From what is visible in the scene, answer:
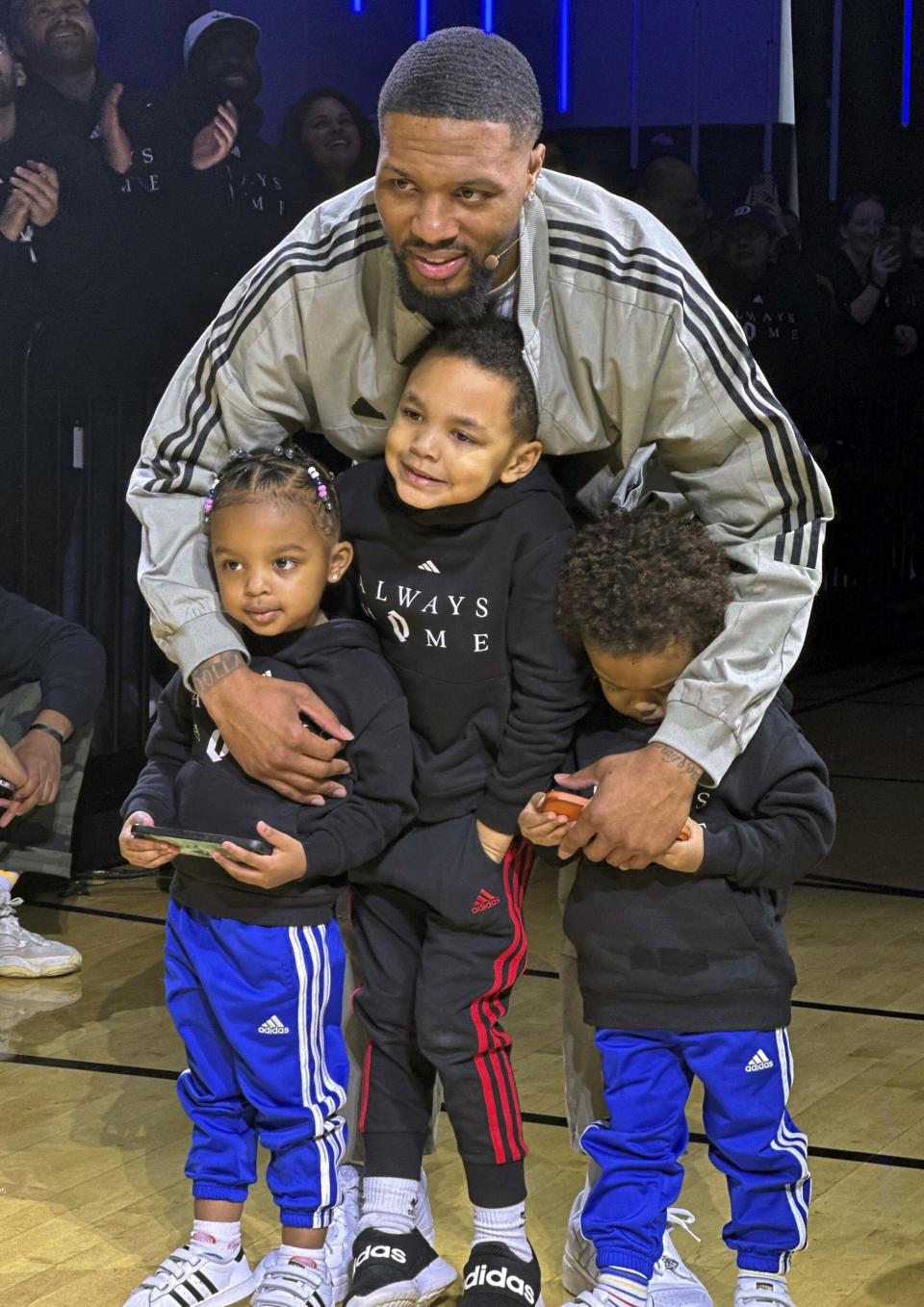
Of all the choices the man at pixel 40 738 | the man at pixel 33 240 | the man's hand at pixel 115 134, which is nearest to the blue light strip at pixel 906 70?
the man's hand at pixel 115 134

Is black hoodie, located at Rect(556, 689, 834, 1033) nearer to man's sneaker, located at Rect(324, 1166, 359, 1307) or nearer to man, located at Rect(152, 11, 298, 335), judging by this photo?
man's sneaker, located at Rect(324, 1166, 359, 1307)

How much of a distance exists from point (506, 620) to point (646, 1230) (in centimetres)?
73

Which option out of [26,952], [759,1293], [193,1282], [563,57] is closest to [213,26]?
[563,57]

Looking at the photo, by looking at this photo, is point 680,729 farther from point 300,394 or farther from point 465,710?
point 300,394

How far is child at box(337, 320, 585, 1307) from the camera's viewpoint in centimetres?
200

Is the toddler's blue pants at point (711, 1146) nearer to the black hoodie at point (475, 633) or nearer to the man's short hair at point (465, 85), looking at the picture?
the black hoodie at point (475, 633)

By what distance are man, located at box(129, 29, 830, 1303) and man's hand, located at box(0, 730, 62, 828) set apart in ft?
5.04

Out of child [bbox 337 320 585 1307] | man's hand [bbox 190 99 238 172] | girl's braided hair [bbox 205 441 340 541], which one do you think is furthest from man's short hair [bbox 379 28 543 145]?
man's hand [bbox 190 99 238 172]

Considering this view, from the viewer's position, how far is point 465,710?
211 centimetres

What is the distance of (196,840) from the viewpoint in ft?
6.36

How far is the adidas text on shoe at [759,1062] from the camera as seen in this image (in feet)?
6.46

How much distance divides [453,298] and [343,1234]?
1.20 m

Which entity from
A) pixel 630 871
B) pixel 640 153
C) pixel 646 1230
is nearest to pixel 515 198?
pixel 630 871

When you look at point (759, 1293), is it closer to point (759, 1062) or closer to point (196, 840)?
point (759, 1062)
